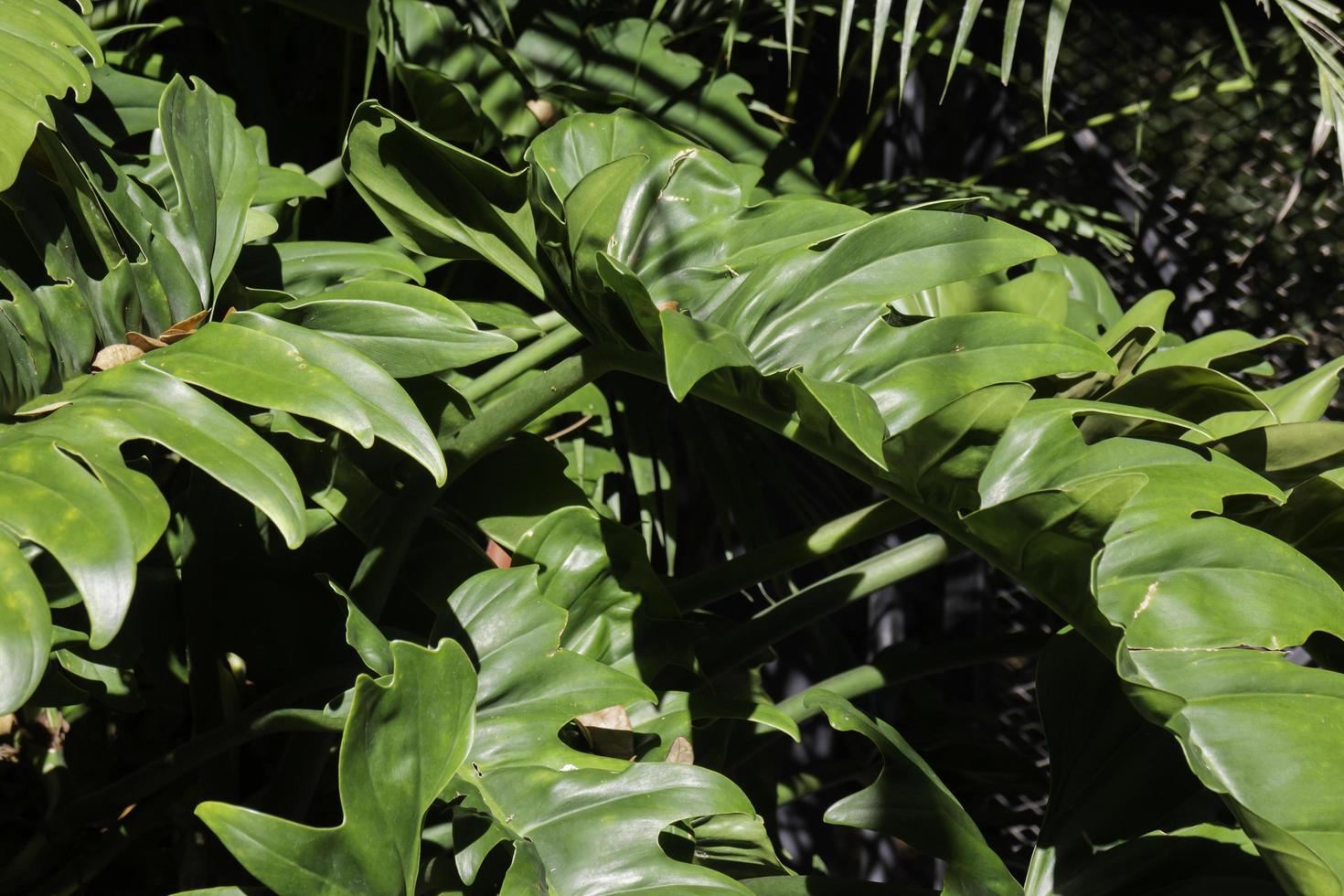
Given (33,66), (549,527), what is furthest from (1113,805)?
(33,66)

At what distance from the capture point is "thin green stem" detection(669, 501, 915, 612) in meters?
0.68

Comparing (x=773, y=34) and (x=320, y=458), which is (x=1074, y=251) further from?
(x=320, y=458)

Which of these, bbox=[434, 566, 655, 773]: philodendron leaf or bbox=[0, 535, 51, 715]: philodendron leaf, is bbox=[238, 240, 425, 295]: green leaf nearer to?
bbox=[434, 566, 655, 773]: philodendron leaf

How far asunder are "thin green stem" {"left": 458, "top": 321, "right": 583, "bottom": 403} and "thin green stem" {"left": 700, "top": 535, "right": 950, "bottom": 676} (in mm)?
226

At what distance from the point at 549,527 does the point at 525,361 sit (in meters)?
0.11

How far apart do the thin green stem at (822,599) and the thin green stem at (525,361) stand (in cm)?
23

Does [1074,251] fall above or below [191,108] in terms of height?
below

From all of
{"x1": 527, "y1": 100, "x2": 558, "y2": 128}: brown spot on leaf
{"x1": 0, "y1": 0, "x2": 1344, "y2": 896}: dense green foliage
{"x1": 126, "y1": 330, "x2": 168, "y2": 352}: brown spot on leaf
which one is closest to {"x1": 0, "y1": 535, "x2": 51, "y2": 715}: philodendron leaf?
{"x1": 0, "y1": 0, "x2": 1344, "y2": 896}: dense green foliage

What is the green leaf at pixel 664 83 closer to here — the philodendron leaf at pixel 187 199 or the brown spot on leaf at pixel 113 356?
the philodendron leaf at pixel 187 199

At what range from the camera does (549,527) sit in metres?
0.68

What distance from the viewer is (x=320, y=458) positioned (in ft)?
2.16

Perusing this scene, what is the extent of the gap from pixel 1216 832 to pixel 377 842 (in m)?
0.43

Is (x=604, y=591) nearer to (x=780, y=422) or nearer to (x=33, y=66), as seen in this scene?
(x=780, y=422)

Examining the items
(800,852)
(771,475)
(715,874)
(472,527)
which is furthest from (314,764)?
(800,852)
